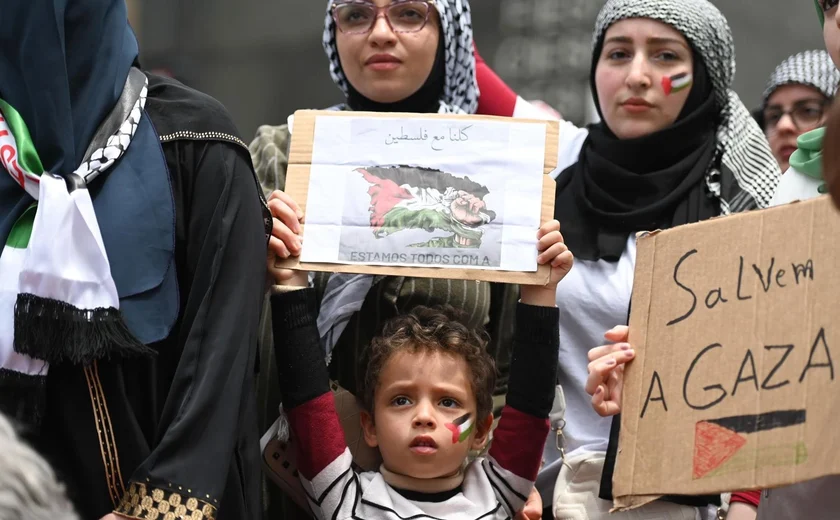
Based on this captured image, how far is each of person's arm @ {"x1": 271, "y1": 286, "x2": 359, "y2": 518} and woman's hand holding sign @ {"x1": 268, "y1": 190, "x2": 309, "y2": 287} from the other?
3cm

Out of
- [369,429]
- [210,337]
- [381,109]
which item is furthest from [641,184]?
[210,337]

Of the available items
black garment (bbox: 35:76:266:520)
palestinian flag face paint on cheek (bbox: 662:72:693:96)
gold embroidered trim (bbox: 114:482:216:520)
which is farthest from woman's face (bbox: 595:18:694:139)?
gold embroidered trim (bbox: 114:482:216:520)

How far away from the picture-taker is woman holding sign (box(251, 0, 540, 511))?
3695 mm

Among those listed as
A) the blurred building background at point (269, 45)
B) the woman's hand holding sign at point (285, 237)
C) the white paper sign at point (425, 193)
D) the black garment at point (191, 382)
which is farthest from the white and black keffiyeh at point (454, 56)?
the blurred building background at point (269, 45)

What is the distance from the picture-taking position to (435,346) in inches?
137

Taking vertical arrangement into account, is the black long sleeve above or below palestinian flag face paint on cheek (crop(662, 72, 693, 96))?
below

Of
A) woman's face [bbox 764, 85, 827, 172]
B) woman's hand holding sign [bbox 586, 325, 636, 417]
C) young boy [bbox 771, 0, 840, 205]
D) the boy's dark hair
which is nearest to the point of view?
woman's hand holding sign [bbox 586, 325, 636, 417]

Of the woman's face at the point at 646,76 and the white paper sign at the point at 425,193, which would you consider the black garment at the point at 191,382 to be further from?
the woman's face at the point at 646,76

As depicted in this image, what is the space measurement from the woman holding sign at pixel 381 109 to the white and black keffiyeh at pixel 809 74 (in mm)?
1474

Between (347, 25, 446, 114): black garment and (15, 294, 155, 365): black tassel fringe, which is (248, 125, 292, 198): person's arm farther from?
(15, 294, 155, 365): black tassel fringe

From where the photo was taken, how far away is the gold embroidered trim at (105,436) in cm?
283

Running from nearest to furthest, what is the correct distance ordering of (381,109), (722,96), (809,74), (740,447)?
1. (740,447)
2. (381,109)
3. (722,96)
4. (809,74)

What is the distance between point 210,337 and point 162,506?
373 mm

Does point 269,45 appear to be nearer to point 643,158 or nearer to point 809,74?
point 809,74
